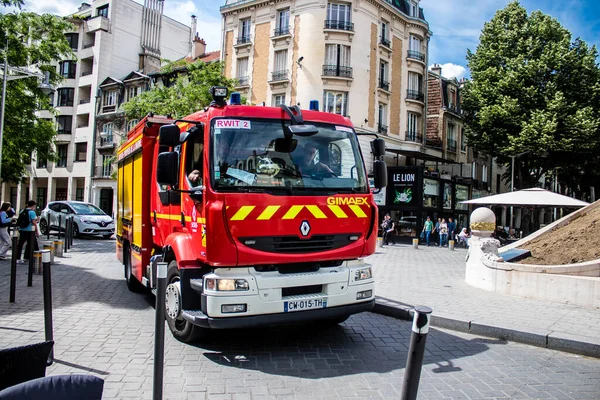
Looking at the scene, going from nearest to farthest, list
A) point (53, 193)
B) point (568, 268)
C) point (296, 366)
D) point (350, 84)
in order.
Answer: point (296, 366)
point (568, 268)
point (350, 84)
point (53, 193)

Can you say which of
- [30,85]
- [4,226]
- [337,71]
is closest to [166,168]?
[4,226]

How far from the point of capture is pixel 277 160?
17.6ft

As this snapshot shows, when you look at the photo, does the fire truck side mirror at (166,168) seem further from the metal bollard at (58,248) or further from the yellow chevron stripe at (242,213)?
the metal bollard at (58,248)

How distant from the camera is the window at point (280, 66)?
97.0ft

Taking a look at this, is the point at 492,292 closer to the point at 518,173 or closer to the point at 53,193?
the point at 518,173

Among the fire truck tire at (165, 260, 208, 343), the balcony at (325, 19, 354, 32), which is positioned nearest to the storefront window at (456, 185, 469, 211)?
the balcony at (325, 19, 354, 32)

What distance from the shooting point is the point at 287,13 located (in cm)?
2995

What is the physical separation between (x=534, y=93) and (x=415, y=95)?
8.31 metres

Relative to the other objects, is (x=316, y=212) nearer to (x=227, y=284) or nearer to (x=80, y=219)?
(x=227, y=284)

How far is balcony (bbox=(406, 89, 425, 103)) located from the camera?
32469mm

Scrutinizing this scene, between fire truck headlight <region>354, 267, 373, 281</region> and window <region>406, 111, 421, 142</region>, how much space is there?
27938 millimetres

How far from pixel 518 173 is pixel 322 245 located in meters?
28.9

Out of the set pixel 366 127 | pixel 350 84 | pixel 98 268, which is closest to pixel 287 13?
pixel 350 84

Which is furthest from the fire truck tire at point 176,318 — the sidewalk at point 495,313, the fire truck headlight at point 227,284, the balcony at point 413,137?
the balcony at point 413,137
